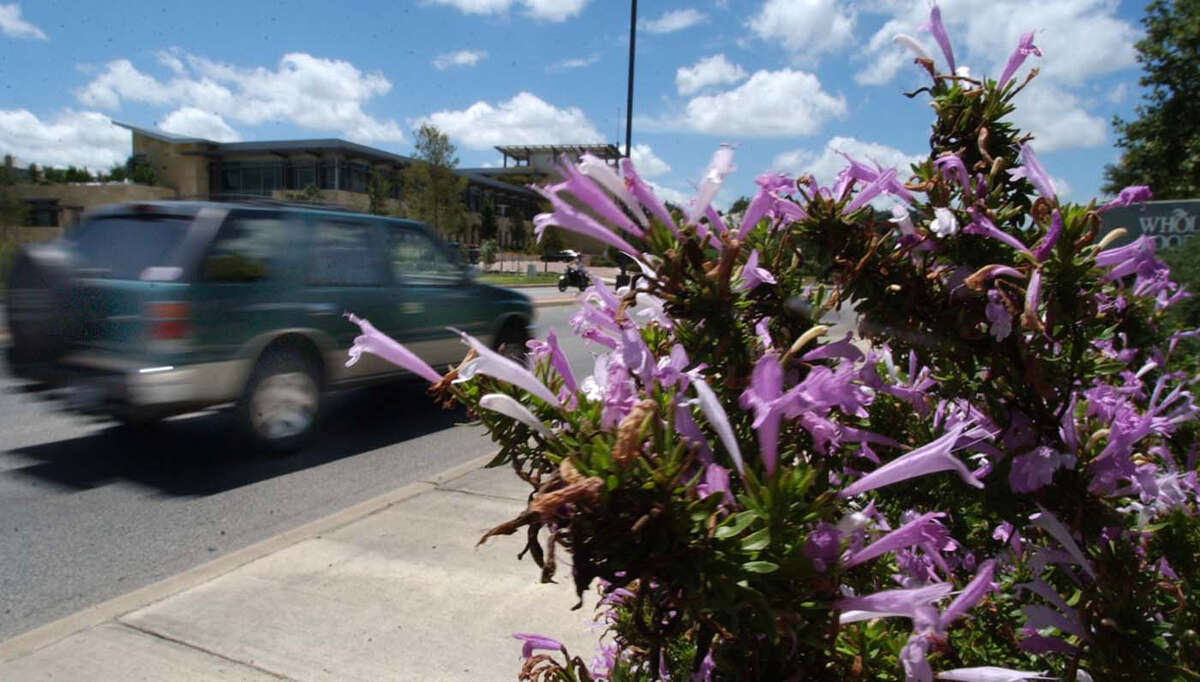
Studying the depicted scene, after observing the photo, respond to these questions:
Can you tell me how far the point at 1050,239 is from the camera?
1.03 m

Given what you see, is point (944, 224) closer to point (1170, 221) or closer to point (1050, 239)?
point (1050, 239)

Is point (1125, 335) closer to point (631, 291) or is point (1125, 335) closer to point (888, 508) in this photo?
point (888, 508)

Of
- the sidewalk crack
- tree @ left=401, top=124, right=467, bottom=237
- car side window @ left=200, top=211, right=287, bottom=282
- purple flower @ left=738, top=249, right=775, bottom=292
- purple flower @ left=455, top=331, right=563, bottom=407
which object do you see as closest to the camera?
purple flower @ left=455, top=331, right=563, bottom=407

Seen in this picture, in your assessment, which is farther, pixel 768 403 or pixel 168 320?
pixel 168 320

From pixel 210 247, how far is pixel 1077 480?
Answer: 5.86 m

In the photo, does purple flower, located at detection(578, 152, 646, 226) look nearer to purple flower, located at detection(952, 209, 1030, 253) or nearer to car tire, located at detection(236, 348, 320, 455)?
purple flower, located at detection(952, 209, 1030, 253)

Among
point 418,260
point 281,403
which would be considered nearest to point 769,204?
point 281,403

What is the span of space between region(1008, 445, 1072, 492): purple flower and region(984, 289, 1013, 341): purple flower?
A: 0.16 meters

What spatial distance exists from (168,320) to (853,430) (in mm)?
5419

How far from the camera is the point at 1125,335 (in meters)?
2.08

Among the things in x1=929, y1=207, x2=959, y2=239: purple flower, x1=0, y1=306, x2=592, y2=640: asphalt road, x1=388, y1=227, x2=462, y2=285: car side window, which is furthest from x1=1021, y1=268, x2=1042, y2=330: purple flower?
x1=388, y1=227, x2=462, y2=285: car side window

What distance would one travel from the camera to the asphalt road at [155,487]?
4.11 m

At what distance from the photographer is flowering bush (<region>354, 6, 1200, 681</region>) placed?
821mm

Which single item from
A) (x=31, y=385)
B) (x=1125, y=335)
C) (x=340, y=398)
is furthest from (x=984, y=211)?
(x=340, y=398)
